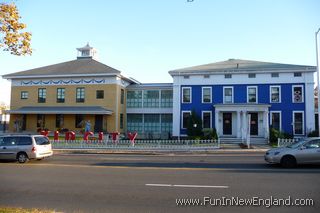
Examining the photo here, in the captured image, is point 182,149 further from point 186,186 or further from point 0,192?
point 0,192

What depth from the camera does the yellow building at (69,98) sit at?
1352 inches

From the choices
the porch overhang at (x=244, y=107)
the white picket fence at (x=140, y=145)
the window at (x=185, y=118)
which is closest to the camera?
the white picket fence at (x=140, y=145)

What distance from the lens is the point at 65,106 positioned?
117 feet

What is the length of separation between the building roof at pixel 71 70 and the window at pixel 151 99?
4.78m

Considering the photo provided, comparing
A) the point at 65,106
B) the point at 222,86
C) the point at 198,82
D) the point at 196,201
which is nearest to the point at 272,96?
the point at 222,86

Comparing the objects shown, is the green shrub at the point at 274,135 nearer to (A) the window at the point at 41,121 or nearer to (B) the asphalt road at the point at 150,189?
(B) the asphalt road at the point at 150,189

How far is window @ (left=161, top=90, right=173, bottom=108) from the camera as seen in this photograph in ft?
118

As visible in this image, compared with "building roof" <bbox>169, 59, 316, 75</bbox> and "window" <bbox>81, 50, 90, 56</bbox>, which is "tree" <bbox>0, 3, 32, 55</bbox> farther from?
"window" <bbox>81, 50, 90, 56</bbox>

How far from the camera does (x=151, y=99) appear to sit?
36.4 meters

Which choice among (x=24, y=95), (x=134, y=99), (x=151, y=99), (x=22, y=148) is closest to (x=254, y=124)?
(x=151, y=99)

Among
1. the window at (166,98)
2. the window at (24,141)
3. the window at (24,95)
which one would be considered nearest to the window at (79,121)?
the window at (24,95)

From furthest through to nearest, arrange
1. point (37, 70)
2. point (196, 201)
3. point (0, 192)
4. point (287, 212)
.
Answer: point (37, 70)
point (0, 192)
point (196, 201)
point (287, 212)

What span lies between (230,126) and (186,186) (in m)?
23.7

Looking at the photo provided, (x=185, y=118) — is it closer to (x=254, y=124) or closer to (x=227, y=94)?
(x=227, y=94)
